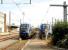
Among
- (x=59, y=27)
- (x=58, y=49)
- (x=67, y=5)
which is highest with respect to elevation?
(x=67, y=5)

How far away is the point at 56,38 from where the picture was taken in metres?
36.6

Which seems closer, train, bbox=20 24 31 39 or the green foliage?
the green foliage

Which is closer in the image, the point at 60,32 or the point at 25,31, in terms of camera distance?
the point at 60,32

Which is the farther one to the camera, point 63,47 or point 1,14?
point 1,14

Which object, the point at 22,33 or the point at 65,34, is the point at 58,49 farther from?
the point at 22,33

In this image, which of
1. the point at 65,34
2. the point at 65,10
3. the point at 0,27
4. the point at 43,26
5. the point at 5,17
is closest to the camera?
the point at 65,34

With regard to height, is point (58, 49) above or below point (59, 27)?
below

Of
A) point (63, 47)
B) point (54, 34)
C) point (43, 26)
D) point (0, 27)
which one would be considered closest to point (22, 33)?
point (43, 26)

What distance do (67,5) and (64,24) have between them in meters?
9.30

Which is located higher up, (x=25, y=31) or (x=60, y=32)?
(x=60, y=32)

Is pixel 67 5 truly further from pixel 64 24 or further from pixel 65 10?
pixel 64 24

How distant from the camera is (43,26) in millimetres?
66188

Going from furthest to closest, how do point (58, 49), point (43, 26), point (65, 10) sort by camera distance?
point (43, 26)
point (65, 10)
point (58, 49)

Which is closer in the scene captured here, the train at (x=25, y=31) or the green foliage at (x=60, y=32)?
the green foliage at (x=60, y=32)
